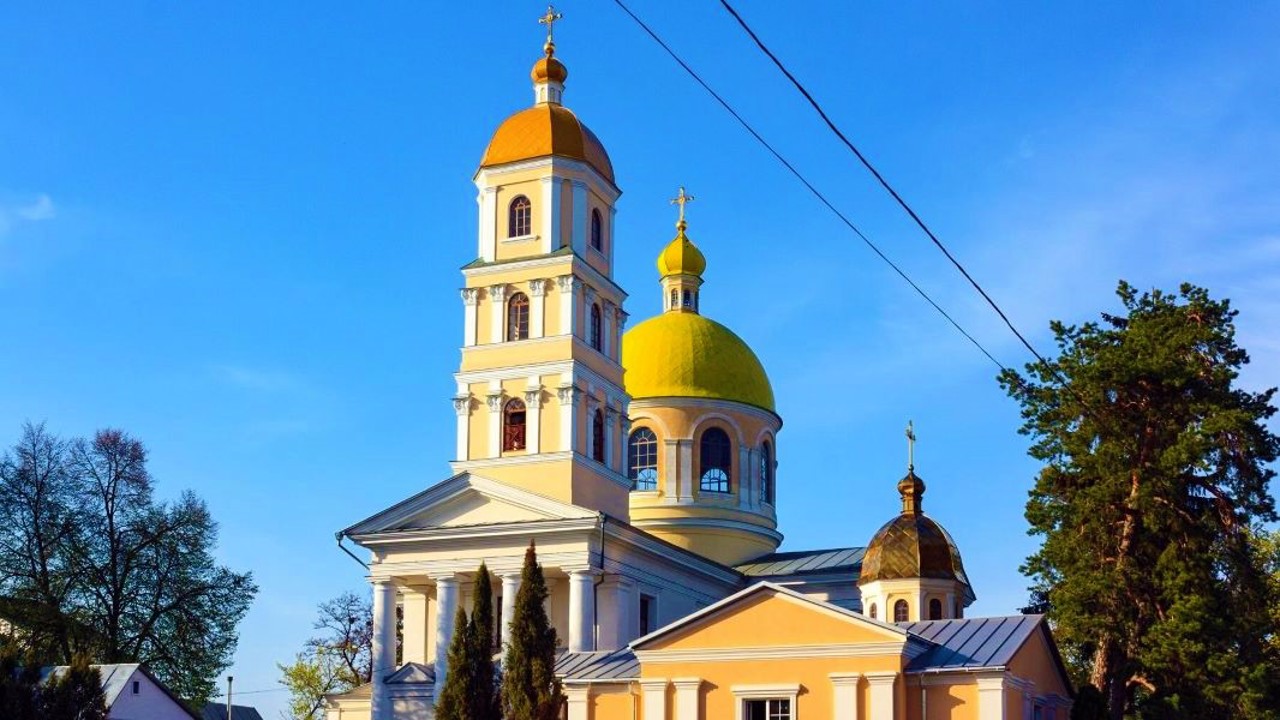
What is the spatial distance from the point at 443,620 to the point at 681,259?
18280 millimetres

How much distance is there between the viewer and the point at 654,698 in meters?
A: 30.8

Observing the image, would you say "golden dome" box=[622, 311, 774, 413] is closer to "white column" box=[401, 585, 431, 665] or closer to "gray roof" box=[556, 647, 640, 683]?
"white column" box=[401, 585, 431, 665]

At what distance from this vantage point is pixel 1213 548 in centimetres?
3381

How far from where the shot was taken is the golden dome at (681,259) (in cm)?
5391

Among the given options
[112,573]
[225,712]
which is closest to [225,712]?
[225,712]

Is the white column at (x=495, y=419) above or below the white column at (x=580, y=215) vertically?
A: below

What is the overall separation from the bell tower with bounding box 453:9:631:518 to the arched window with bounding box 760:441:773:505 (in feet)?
26.2

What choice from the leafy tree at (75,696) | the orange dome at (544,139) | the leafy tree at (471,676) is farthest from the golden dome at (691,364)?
the leafy tree at (75,696)

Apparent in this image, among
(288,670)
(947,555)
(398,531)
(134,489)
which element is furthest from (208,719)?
(947,555)

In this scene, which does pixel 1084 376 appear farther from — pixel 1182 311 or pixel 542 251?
pixel 542 251

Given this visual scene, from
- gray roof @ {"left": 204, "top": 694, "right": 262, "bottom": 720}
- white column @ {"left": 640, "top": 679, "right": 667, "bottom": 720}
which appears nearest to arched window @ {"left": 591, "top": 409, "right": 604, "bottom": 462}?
white column @ {"left": 640, "top": 679, "right": 667, "bottom": 720}

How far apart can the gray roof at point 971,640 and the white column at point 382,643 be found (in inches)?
499

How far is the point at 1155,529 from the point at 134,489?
2491 cm

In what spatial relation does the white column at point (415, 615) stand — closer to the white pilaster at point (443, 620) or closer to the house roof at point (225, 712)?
the white pilaster at point (443, 620)
